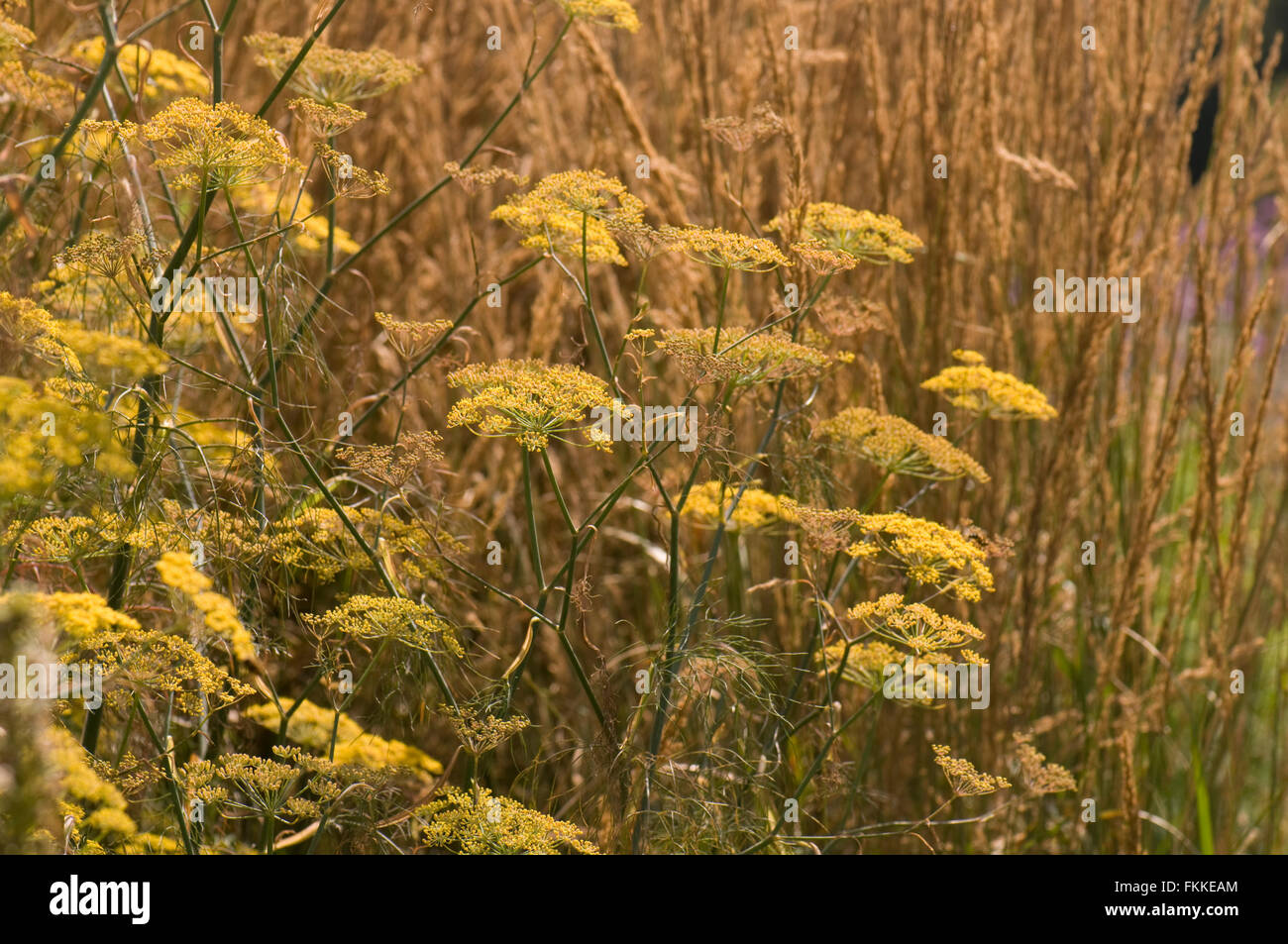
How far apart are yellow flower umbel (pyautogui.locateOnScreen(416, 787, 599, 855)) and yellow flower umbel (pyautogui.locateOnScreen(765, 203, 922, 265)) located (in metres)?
0.84

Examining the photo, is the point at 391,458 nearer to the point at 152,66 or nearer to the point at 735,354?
the point at 735,354

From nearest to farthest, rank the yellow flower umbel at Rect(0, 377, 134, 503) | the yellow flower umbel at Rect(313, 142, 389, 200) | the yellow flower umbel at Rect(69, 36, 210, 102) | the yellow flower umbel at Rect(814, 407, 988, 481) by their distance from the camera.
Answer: the yellow flower umbel at Rect(0, 377, 134, 503) → the yellow flower umbel at Rect(313, 142, 389, 200) → the yellow flower umbel at Rect(814, 407, 988, 481) → the yellow flower umbel at Rect(69, 36, 210, 102)

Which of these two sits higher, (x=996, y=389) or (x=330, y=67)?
(x=330, y=67)

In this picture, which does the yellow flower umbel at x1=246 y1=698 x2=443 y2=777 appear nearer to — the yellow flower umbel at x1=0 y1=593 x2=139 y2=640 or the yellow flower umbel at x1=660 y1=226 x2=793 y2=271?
the yellow flower umbel at x1=0 y1=593 x2=139 y2=640

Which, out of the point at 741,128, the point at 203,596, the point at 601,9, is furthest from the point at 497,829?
the point at 601,9

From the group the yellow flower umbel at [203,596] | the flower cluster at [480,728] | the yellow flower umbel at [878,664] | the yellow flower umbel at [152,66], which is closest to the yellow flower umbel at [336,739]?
the flower cluster at [480,728]

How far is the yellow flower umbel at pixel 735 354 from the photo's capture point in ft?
4.42

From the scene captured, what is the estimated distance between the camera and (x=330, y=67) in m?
1.67

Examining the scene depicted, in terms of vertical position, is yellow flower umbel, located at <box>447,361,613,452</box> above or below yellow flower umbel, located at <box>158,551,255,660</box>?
above

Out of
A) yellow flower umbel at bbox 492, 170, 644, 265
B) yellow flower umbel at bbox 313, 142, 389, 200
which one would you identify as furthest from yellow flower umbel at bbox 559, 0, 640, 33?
yellow flower umbel at bbox 313, 142, 389, 200

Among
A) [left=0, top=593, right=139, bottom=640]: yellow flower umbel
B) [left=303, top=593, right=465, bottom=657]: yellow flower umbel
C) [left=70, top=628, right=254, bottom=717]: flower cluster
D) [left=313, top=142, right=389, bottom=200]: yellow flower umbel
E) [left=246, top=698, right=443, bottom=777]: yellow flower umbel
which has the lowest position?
[left=246, top=698, right=443, bottom=777]: yellow flower umbel

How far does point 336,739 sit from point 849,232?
1.07m

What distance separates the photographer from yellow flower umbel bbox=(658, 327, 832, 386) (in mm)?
1348
